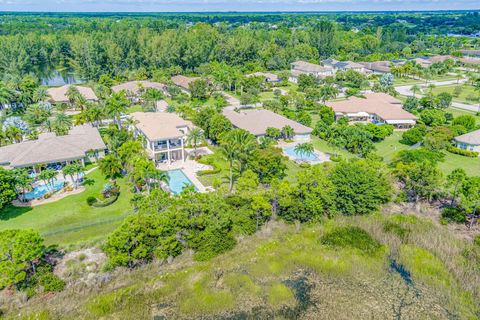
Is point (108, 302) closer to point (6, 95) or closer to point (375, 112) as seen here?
point (375, 112)

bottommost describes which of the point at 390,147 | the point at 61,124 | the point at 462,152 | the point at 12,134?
the point at 390,147

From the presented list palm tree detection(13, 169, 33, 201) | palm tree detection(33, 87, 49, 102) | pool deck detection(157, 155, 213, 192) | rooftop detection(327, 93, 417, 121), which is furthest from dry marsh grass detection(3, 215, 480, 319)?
palm tree detection(33, 87, 49, 102)

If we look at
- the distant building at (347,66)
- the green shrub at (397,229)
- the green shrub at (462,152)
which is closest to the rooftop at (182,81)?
the distant building at (347,66)

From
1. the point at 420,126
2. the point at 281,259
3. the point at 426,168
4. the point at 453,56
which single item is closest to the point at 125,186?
the point at 281,259

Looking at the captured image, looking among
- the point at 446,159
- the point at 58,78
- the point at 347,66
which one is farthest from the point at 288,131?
the point at 58,78

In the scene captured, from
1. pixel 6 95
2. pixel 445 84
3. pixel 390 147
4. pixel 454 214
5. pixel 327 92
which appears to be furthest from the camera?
pixel 445 84

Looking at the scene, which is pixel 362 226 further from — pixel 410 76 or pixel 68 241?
pixel 410 76

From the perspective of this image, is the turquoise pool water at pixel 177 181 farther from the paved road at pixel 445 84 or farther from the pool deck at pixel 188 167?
the paved road at pixel 445 84
